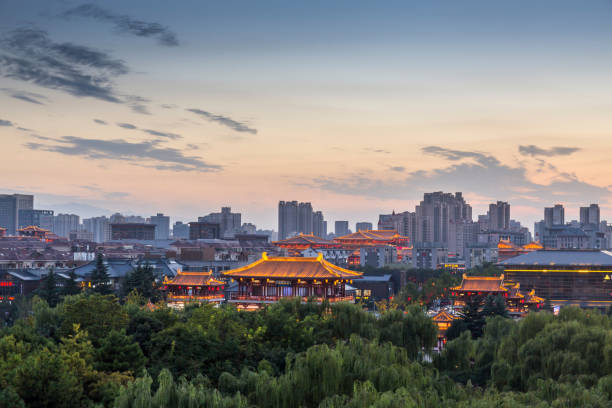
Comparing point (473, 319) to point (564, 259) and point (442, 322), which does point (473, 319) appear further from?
point (564, 259)

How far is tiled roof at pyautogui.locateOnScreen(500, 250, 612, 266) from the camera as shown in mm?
81625

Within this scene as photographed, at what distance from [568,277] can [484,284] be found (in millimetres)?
18524

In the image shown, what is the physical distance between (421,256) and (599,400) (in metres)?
149

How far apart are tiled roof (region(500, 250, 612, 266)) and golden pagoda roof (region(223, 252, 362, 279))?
116ft

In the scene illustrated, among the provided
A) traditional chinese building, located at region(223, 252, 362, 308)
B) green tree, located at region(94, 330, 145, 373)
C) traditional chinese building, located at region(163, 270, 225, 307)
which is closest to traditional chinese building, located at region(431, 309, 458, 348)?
traditional chinese building, located at region(223, 252, 362, 308)

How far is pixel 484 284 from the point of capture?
6788 centimetres

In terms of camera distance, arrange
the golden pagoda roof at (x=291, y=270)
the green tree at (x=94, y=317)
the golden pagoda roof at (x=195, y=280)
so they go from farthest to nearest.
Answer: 1. the golden pagoda roof at (x=195, y=280)
2. the golden pagoda roof at (x=291, y=270)
3. the green tree at (x=94, y=317)

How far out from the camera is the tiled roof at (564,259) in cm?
8162

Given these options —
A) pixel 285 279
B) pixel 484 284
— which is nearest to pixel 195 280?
pixel 285 279

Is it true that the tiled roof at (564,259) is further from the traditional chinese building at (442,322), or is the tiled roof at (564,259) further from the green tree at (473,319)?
the green tree at (473,319)

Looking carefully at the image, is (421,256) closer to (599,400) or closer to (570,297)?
(570,297)

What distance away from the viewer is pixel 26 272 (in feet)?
297

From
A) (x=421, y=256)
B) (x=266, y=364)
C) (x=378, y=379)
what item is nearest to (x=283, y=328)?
(x=266, y=364)


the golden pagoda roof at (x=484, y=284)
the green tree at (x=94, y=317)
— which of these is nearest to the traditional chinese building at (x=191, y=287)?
the golden pagoda roof at (x=484, y=284)
